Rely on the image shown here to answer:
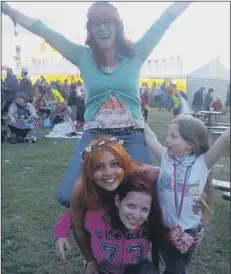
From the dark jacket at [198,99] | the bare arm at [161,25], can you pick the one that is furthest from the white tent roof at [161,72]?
the bare arm at [161,25]

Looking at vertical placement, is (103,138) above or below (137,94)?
below

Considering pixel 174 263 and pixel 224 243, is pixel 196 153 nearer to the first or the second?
pixel 174 263

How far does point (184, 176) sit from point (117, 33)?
0.85 m

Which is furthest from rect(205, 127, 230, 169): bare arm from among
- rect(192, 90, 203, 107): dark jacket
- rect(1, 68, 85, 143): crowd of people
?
rect(192, 90, 203, 107): dark jacket

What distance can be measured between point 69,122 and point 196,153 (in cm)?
951

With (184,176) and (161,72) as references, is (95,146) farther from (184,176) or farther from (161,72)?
(161,72)

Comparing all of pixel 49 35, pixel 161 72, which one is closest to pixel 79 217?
pixel 49 35

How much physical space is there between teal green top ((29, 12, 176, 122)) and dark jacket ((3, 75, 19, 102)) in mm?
8954

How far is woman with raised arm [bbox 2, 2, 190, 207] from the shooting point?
2312 millimetres

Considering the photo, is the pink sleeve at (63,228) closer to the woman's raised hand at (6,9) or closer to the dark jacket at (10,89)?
the woman's raised hand at (6,9)

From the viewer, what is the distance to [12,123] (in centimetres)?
989

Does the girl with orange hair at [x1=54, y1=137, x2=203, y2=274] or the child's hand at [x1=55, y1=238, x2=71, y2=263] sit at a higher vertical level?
the girl with orange hair at [x1=54, y1=137, x2=203, y2=274]

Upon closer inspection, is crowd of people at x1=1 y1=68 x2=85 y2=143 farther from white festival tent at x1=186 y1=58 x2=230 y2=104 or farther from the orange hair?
white festival tent at x1=186 y1=58 x2=230 y2=104

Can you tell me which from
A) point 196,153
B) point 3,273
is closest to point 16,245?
point 3,273
